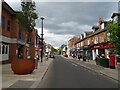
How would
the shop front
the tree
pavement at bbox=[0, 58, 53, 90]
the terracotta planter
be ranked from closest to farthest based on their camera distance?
1. pavement at bbox=[0, 58, 53, 90]
2. the terracotta planter
3. the tree
4. the shop front

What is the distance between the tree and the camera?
19875 mm

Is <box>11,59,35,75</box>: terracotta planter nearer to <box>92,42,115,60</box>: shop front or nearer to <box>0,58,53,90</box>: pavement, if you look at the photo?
<box>0,58,53,90</box>: pavement

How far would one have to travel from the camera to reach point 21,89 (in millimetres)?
10758

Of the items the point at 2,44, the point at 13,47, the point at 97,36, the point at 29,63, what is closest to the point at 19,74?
the point at 29,63

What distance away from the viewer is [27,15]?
786 inches

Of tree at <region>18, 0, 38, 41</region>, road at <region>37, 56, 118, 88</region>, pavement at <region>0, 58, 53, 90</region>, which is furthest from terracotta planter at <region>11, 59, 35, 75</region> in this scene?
tree at <region>18, 0, 38, 41</region>

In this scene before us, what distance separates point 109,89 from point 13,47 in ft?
80.8

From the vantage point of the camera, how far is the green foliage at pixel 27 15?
65.2ft

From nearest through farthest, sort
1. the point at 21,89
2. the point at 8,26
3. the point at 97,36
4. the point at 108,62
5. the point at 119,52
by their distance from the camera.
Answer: the point at 21,89 < the point at 119,52 < the point at 108,62 < the point at 8,26 < the point at 97,36

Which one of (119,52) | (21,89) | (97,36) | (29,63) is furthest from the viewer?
(97,36)

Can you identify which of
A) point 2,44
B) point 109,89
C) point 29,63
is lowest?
point 109,89

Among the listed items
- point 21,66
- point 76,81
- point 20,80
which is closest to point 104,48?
point 21,66

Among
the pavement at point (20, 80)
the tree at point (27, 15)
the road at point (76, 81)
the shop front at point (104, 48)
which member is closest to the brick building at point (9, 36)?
the tree at point (27, 15)

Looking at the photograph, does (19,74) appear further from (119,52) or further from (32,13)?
(119,52)
